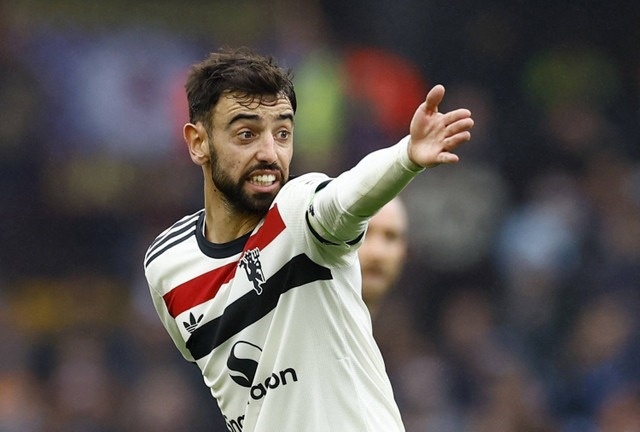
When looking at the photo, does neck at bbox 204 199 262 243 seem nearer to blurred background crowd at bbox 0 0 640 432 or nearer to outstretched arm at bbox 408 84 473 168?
outstretched arm at bbox 408 84 473 168

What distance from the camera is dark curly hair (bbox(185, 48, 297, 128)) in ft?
9.89

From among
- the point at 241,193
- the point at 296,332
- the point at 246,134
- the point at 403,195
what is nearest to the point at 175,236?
the point at 241,193

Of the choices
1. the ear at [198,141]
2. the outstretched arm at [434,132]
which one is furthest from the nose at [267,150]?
the outstretched arm at [434,132]

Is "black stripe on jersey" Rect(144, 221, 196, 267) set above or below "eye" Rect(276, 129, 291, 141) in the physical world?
below

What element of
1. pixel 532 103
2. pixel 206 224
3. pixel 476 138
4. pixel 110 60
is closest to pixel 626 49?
pixel 532 103

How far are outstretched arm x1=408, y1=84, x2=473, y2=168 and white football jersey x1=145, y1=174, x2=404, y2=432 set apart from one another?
0.37m

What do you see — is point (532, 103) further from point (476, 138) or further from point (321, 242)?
point (321, 242)

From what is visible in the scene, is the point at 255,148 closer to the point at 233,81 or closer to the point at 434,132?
the point at 233,81

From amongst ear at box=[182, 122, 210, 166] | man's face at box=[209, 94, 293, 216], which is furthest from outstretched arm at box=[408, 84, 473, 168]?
ear at box=[182, 122, 210, 166]

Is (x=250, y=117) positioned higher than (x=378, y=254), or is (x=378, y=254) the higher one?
(x=250, y=117)

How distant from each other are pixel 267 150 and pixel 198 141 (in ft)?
1.18

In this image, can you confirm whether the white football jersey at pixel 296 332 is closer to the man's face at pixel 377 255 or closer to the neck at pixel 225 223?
the neck at pixel 225 223

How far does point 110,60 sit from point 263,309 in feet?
16.3

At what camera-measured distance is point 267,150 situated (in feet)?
9.71
